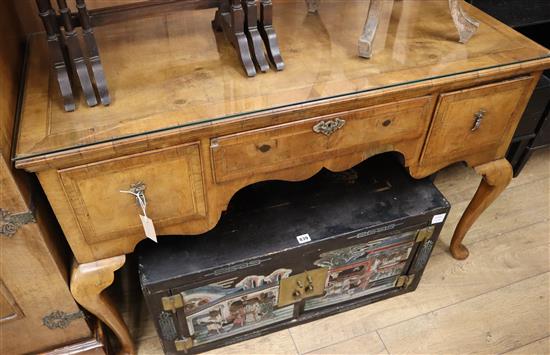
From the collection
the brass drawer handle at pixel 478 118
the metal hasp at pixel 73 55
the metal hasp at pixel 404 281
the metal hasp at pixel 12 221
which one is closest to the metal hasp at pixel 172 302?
the metal hasp at pixel 12 221

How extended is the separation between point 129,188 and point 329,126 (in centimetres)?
39

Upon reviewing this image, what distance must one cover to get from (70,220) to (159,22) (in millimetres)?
503

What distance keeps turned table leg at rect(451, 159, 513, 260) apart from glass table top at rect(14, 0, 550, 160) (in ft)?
0.99

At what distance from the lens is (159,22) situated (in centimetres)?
109

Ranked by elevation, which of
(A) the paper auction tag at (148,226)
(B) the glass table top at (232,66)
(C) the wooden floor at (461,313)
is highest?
(B) the glass table top at (232,66)

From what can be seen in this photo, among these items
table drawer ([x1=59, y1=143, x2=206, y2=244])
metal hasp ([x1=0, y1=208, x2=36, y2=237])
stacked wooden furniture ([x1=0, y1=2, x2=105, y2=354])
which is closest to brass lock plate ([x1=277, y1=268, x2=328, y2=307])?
table drawer ([x1=59, y1=143, x2=206, y2=244])

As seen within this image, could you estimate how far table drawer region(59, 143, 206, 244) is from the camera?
822 millimetres

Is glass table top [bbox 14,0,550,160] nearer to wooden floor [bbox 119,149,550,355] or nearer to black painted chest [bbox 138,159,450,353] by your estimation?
black painted chest [bbox 138,159,450,353]

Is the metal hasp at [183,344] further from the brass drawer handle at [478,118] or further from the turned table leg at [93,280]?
the brass drawer handle at [478,118]

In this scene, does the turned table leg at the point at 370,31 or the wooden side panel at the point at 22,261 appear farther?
the turned table leg at the point at 370,31

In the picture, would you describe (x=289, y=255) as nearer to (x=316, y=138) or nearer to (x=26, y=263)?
(x=316, y=138)

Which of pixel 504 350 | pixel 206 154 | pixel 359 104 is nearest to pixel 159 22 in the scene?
pixel 206 154

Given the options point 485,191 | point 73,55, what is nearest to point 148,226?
point 73,55

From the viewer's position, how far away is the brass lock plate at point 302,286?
116 cm
